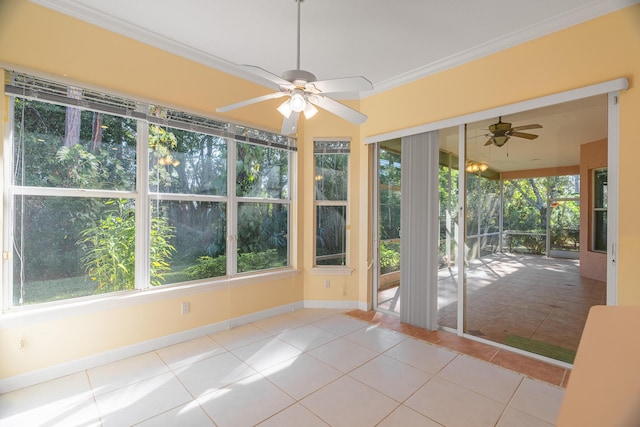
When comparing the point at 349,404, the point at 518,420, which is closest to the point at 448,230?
the point at 518,420

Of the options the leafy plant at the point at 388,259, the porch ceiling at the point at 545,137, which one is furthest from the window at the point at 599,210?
the leafy plant at the point at 388,259

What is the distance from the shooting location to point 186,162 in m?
3.15

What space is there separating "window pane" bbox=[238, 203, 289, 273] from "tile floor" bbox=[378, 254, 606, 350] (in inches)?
82.7

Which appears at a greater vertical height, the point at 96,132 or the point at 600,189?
the point at 96,132

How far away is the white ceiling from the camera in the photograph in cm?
237

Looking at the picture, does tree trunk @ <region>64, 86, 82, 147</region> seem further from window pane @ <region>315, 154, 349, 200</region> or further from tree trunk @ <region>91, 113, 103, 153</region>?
window pane @ <region>315, 154, 349, 200</region>

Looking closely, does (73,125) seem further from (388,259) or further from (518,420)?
(518,420)

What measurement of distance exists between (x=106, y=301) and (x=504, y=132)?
4.18 m

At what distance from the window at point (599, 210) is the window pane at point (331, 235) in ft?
8.61

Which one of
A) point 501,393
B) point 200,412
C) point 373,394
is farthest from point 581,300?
point 200,412

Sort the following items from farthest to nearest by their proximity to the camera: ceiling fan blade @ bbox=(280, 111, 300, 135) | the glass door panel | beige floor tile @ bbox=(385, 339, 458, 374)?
1. the glass door panel
2. beige floor tile @ bbox=(385, 339, 458, 374)
3. ceiling fan blade @ bbox=(280, 111, 300, 135)

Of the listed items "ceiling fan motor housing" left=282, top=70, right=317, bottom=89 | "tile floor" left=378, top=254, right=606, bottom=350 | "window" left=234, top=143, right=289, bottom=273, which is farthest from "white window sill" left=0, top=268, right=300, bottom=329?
"tile floor" left=378, top=254, right=606, bottom=350

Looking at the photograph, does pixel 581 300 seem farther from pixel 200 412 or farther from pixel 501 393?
pixel 200 412

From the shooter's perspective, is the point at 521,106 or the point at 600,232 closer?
A: the point at 600,232
